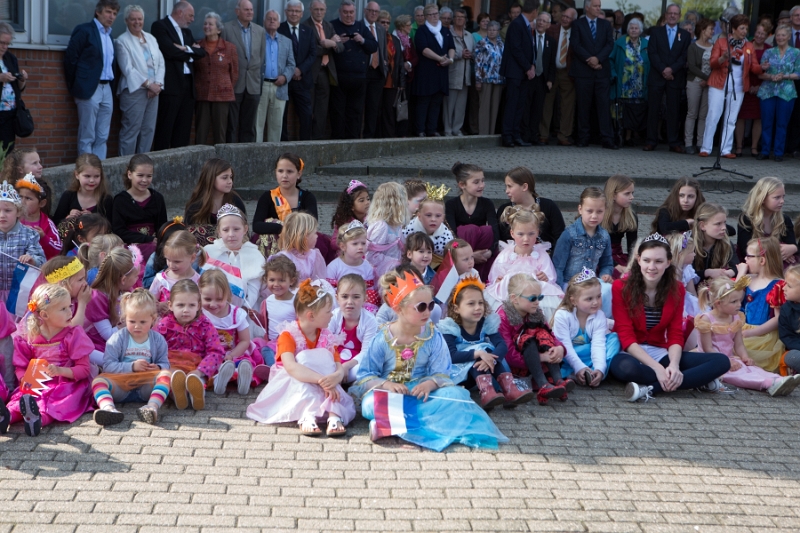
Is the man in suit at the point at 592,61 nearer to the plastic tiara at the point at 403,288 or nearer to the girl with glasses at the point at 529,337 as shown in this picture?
the girl with glasses at the point at 529,337

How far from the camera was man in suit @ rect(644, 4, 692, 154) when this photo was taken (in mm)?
15492

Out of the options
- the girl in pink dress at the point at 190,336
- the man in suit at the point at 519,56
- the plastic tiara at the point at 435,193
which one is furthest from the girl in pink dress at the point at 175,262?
the man in suit at the point at 519,56

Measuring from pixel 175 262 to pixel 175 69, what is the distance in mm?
5574

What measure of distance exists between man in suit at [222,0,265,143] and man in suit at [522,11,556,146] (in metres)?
5.11

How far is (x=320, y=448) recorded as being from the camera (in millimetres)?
5051

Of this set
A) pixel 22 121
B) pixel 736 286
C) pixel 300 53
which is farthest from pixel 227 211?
pixel 300 53

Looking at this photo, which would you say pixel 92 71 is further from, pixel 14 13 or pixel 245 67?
pixel 245 67

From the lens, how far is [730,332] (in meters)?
6.78

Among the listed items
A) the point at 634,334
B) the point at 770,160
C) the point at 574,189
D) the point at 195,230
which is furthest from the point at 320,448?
the point at 770,160

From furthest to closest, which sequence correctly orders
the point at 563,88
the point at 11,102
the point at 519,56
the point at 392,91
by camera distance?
the point at 563,88 < the point at 519,56 < the point at 392,91 < the point at 11,102

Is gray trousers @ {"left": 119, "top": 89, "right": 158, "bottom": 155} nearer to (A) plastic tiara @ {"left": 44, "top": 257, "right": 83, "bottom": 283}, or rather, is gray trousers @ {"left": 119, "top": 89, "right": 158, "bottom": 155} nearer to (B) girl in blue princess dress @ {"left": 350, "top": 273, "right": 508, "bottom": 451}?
(A) plastic tiara @ {"left": 44, "top": 257, "right": 83, "bottom": 283}

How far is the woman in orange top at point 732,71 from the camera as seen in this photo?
14.9 metres

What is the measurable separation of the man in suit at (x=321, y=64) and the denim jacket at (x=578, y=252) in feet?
22.5

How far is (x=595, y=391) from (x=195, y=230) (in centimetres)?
336
